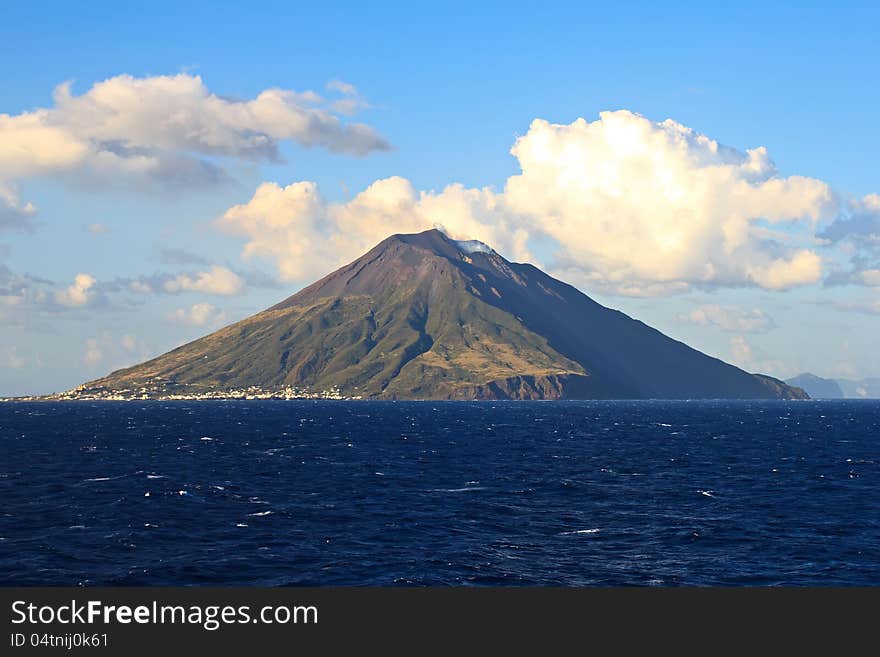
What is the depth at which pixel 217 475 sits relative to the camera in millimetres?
145500

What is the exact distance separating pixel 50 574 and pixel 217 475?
236 ft

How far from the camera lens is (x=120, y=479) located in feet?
458

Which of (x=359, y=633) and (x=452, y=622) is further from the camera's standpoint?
(x=452, y=622)

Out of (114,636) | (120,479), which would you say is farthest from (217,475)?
(114,636)

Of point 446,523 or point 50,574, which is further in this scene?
point 446,523

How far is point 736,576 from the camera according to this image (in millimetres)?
75438

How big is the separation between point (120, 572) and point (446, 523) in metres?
36.9

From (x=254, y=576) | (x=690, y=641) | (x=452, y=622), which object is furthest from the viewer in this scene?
(x=254, y=576)

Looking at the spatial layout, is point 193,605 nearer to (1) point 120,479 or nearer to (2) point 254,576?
(2) point 254,576

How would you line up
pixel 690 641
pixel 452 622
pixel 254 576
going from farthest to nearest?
pixel 254 576, pixel 452 622, pixel 690 641

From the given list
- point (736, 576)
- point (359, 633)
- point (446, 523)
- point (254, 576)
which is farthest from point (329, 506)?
point (359, 633)

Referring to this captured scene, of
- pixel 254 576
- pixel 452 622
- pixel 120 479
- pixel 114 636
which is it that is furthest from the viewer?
pixel 120 479

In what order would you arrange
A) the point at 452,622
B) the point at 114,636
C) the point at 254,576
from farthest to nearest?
the point at 254,576, the point at 452,622, the point at 114,636

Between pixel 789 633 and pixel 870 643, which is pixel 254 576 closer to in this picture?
pixel 789 633
